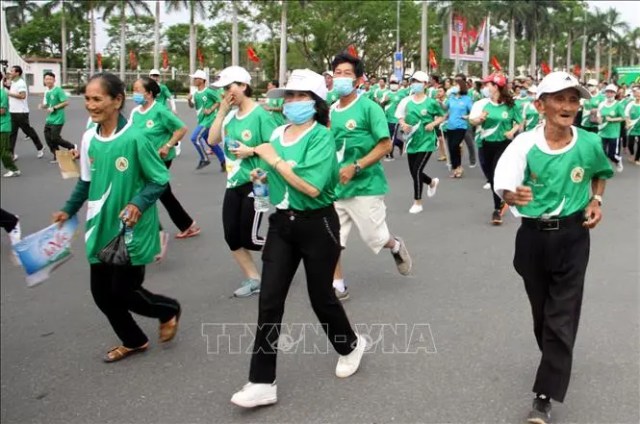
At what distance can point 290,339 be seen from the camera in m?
4.62

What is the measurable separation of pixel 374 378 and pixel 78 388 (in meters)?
1.67

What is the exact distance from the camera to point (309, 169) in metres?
3.56

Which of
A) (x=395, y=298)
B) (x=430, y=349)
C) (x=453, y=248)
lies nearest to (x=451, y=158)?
(x=453, y=248)

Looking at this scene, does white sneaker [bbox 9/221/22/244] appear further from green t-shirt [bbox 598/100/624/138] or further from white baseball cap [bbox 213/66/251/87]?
green t-shirt [bbox 598/100/624/138]

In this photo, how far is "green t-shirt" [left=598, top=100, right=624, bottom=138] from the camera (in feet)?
45.9

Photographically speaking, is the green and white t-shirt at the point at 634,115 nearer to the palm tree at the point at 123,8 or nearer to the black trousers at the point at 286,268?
the black trousers at the point at 286,268

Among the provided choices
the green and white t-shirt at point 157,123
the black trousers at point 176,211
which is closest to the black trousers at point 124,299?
the black trousers at point 176,211

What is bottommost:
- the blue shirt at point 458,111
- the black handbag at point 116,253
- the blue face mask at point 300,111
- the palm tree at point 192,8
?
the black handbag at point 116,253

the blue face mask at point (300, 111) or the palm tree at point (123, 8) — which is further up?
the palm tree at point (123, 8)

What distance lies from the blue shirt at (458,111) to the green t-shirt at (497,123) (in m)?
3.39

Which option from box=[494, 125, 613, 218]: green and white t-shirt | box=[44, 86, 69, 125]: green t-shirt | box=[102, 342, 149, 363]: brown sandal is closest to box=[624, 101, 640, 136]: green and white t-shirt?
box=[44, 86, 69, 125]: green t-shirt

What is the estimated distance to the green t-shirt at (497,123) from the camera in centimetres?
885

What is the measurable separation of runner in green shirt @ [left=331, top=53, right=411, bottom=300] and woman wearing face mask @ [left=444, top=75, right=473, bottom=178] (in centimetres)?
720

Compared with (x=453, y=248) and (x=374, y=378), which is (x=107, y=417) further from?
(x=453, y=248)
